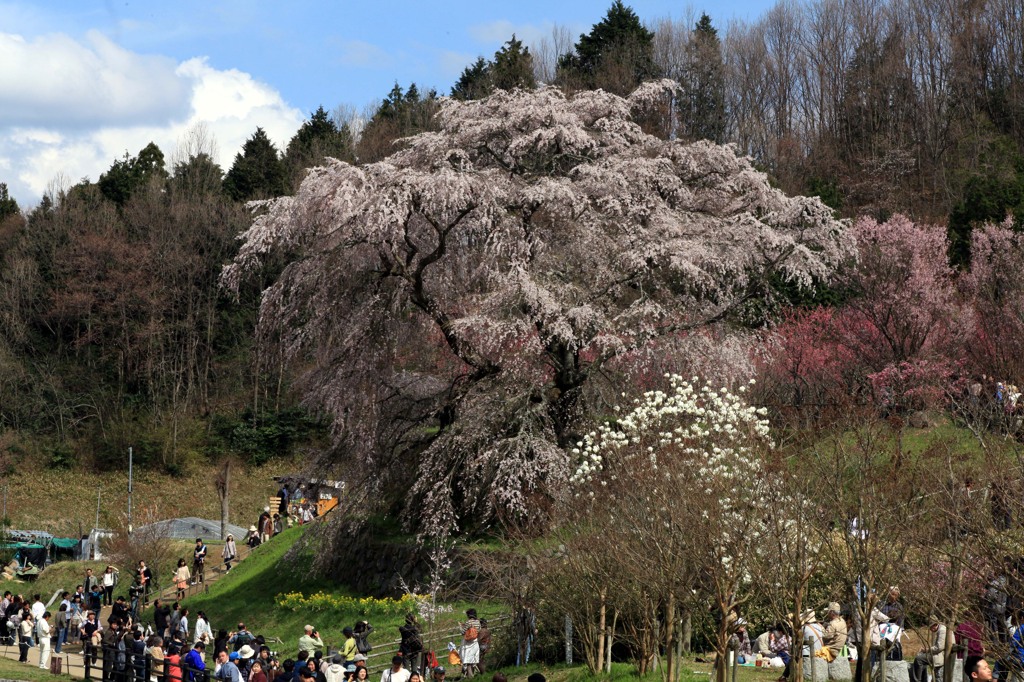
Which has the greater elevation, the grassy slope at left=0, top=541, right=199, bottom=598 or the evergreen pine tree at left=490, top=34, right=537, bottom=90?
the evergreen pine tree at left=490, top=34, right=537, bottom=90

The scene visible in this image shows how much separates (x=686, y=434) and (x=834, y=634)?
3.89 m

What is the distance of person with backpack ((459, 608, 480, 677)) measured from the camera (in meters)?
20.9

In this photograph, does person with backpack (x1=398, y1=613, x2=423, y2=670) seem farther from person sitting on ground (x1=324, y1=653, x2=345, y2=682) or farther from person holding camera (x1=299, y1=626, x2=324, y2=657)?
person sitting on ground (x1=324, y1=653, x2=345, y2=682)

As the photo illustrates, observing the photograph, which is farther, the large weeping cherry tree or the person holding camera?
the large weeping cherry tree

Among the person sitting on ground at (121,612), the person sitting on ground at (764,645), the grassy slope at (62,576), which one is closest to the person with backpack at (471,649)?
the person sitting on ground at (764,645)

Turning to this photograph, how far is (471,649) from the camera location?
68.8ft

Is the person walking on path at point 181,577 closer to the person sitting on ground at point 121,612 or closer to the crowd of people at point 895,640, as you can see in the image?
the person sitting on ground at point 121,612

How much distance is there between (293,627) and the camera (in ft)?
92.7

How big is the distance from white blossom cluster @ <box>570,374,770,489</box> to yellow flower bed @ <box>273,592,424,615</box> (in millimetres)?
6117

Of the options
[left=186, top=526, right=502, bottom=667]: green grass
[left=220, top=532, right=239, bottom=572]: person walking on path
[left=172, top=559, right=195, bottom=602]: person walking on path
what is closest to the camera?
[left=186, top=526, right=502, bottom=667]: green grass

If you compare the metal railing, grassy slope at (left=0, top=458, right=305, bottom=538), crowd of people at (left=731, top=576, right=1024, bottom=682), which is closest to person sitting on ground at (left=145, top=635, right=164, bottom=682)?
the metal railing

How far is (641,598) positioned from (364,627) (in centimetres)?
590

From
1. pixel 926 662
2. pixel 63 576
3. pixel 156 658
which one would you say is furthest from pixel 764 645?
pixel 63 576

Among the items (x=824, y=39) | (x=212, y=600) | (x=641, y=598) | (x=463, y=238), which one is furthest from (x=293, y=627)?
(x=824, y=39)
